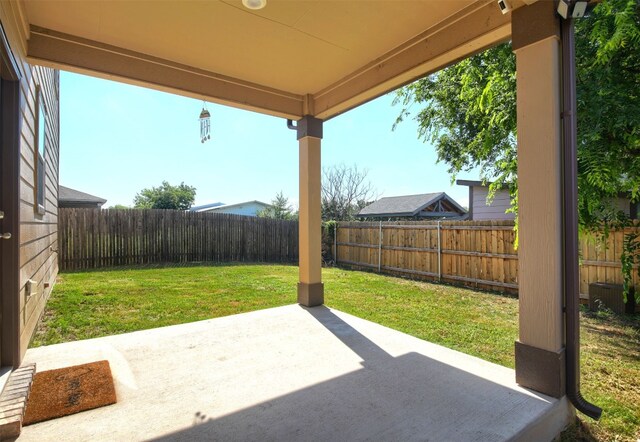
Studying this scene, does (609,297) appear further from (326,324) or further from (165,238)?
(165,238)

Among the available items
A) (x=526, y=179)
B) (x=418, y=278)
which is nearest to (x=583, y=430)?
(x=526, y=179)

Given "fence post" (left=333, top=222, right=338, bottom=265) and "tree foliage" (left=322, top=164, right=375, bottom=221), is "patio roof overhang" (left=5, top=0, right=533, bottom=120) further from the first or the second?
"tree foliage" (left=322, top=164, right=375, bottom=221)

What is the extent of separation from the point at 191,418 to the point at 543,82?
2.88 metres

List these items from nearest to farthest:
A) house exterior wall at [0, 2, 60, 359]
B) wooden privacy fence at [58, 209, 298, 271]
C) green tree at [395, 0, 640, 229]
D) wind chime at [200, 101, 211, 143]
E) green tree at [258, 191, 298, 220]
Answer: house exterior wall at [0, 2, 60, 359] → green tree at [395, 0, 640, 229] → wind chime at [200, 101, 211, 143] → wooden privacy fence at [58, 209, 298, 271] → green tree at [258, 191, 298, 220]

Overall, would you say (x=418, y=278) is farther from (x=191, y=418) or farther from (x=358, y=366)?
(x=191, y=418)

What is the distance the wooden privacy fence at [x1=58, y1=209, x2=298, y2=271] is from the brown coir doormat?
7.13m

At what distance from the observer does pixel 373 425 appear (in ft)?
6.00

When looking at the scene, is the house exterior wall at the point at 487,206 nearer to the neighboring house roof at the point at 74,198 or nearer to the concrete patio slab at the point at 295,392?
the concrete patio slab at the point at 295,392

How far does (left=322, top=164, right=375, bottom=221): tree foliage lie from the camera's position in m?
22.0

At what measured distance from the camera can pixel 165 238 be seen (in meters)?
9.70

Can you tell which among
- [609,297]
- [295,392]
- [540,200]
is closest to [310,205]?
[295,392]

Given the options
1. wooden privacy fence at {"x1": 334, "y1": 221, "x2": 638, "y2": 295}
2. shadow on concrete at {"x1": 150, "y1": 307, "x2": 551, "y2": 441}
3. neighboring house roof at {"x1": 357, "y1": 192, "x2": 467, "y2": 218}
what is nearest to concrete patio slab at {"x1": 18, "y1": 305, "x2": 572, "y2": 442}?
shadow on concrete at {"x1": 150, "y1": 307, "x2": 551, "y2": 441}

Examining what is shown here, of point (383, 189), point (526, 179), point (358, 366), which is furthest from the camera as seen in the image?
point (383, 189)

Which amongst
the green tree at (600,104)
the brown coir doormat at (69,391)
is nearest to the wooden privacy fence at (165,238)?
the brown coir doormat at (69,391)
